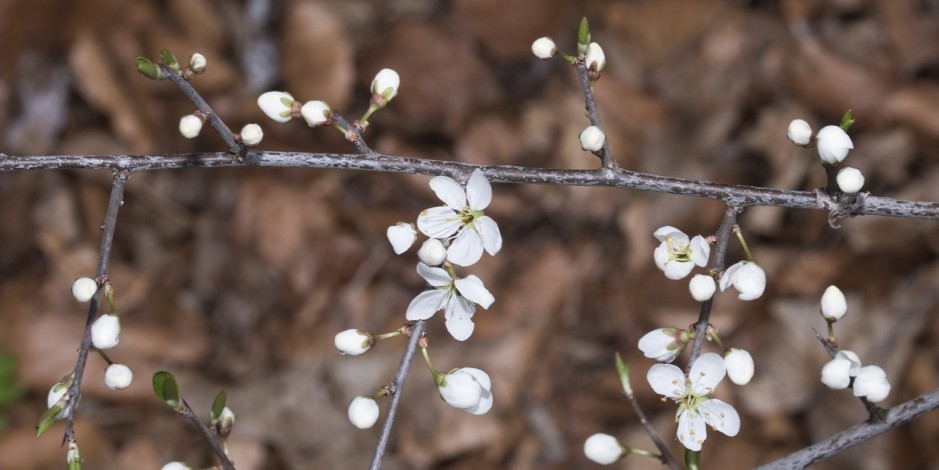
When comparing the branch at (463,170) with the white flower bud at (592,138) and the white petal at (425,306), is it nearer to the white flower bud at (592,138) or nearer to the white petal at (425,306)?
the white flower bud at (592,138)

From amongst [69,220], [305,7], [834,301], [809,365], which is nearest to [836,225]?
[834,301]

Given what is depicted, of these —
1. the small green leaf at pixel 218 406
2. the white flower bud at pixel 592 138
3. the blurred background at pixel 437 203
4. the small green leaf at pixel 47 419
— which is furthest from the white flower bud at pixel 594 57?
the blurred background at pixel 437 203

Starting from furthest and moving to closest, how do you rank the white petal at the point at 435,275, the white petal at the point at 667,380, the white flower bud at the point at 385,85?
the white flower bud at the point at 385,85, the white petal at the point at 667,380, the white petal at the point at 435,275

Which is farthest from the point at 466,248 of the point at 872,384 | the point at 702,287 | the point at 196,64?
the point at 872,384

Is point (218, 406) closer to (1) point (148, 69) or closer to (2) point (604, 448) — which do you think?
(1) point (148, 69)

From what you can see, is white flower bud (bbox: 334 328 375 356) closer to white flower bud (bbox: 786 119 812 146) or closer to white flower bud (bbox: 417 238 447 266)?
A: white flower bud (bbox: 417 238 447 266)

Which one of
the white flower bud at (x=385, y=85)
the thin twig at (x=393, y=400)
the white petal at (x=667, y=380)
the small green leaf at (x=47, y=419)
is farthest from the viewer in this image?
the white flower bud at (x=385, y=85)

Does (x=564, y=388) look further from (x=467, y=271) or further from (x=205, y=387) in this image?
(x=205, y=387)
